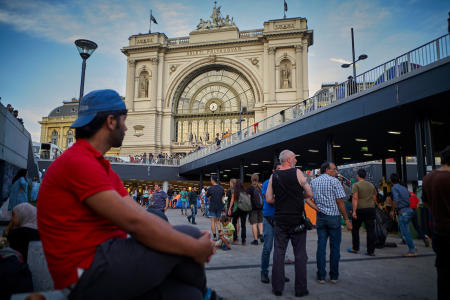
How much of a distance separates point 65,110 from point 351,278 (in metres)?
87.3

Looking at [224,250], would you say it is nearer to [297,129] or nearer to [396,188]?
[396,188]

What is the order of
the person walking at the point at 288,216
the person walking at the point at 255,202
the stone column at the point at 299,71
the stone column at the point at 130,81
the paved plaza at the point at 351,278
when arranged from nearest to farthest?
the paved plaza at the point at 351,278 → the person walking at the point at 288,216 → the person walking at the point at 255,202 → the stone column at the point at 299,71 → the stone column at the point at 130,81

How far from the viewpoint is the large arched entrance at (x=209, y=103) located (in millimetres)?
51125

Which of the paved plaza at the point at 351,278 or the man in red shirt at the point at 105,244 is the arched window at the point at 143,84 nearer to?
the paved plaza at the point at 351,278

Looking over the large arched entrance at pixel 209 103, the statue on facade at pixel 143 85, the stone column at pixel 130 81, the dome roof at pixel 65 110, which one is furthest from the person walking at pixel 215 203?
the dome roof at pixel 65 110

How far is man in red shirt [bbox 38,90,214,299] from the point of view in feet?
4.63

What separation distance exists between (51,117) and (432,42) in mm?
83401

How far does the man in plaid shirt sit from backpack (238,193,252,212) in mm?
3761

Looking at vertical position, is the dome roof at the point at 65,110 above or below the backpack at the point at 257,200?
above

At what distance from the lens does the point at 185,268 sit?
59.6 inches

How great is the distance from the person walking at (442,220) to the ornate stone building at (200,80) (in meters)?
44.4

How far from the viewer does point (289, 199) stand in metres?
4.80

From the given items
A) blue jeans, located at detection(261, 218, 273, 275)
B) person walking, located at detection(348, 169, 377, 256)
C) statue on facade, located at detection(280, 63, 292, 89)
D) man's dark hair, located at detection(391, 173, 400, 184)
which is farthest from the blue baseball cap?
statue on facade, located at detection(280, 63, 292, 89)

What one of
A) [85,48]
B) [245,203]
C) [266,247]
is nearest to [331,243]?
[266,247]
